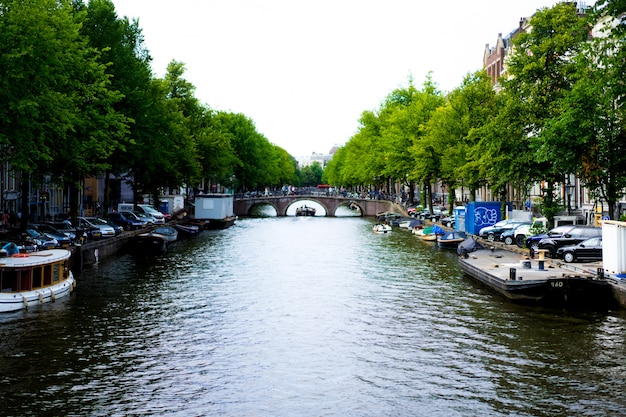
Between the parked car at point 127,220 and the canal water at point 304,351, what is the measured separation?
2427cm

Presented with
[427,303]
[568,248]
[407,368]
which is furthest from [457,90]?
[407,368]

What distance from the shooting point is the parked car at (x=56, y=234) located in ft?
150

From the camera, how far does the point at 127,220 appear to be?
6719 centimetres

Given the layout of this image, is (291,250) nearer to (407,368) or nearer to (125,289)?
(125,289)

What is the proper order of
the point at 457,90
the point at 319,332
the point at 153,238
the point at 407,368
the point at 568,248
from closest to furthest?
the point at 407,368 → the point at 319,332 → the point at 568,248 → the point at 153,238 → the point at 457,90

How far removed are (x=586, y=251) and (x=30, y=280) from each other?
1088 inches

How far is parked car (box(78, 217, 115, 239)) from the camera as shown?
53.7m

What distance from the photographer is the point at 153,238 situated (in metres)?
57.9

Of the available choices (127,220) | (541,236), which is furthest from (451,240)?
(127,220)

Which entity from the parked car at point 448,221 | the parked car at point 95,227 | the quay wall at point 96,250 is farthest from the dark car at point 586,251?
the parked car at point 448,221

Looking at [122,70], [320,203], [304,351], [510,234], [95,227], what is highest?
[122,70]

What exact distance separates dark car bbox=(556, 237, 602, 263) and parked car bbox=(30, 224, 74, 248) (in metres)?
28.8

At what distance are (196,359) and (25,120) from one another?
17.1 meters

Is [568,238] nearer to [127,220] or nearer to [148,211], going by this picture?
→ [127,220]
